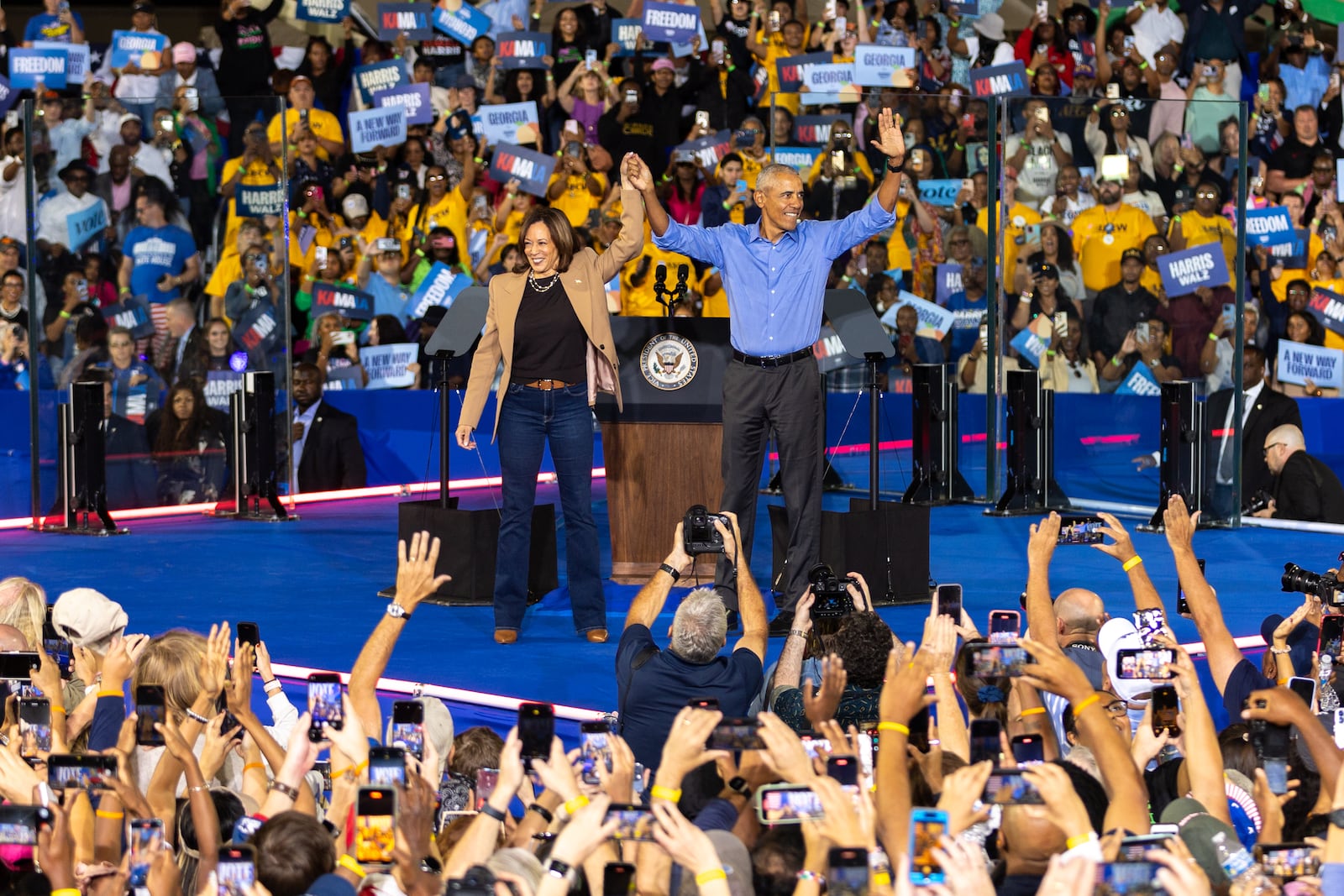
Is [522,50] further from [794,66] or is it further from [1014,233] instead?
[1014,233]

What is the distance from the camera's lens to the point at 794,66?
1285cm

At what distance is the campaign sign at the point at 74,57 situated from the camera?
42.9 ft

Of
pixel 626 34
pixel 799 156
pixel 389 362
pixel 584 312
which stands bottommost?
pixel 389 362

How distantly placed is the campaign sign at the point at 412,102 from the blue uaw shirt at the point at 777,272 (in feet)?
22.3

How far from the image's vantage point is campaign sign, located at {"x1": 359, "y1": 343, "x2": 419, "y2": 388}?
40.0 feet

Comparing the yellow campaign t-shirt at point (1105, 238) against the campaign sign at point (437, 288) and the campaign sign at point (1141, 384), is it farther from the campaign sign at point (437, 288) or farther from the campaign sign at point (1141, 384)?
the campaign sign at point (437, 288)

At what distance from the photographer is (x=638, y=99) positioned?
44.0 ft

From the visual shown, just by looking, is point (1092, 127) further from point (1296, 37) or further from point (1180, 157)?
point (1296, 37)

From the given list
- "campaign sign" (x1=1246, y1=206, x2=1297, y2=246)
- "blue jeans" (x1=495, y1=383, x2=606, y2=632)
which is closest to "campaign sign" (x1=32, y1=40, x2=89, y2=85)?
"blue jeans" (x1=495, y1=383, x2=606, y2=632)

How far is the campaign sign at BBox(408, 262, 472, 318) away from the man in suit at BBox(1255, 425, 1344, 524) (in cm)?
557

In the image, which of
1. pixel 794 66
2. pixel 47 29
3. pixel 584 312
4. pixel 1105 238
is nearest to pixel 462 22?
pixel 794 66

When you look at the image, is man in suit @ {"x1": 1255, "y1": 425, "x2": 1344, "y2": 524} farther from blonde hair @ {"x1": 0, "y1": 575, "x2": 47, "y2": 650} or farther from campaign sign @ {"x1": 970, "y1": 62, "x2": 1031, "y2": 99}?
blonde hair @ {"x1": 0, "y1": 575, "x2": 47, "y2": 650}

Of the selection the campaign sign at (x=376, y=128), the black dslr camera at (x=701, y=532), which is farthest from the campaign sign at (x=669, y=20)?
the black dslr camera at (x=701, y=532)

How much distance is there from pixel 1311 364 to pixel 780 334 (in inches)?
245
